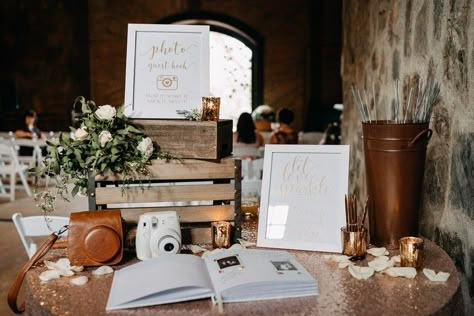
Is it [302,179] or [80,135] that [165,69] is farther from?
[302,179]

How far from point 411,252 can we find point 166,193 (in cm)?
68

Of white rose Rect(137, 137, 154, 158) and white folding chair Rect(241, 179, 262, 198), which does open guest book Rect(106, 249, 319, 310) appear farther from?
white folding chair Rect(241, 179, 262, 198)

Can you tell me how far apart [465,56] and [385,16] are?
3.99 ft

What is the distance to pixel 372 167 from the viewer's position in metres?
1.57

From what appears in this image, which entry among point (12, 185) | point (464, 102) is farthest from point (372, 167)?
point (12, 185)

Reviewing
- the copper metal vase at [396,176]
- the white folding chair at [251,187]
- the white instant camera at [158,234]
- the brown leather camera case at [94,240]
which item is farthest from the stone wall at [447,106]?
the white folding chair at [251,187]

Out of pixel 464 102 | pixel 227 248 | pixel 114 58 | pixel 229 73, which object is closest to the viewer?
pixel 227 248

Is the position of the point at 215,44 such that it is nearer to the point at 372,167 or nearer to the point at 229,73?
the point at 229,73

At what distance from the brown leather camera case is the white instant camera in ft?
0.19

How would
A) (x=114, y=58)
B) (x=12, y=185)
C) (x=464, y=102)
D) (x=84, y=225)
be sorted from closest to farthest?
(x=84, y=225) → (x=464, y=102) → (x=12, y=185) → (x=114, y=58)

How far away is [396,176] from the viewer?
1521mm

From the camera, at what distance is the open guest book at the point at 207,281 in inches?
44.5

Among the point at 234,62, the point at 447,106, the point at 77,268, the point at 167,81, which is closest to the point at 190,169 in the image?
the point at 167,81

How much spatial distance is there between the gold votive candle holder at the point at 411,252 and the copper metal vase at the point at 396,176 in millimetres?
173
